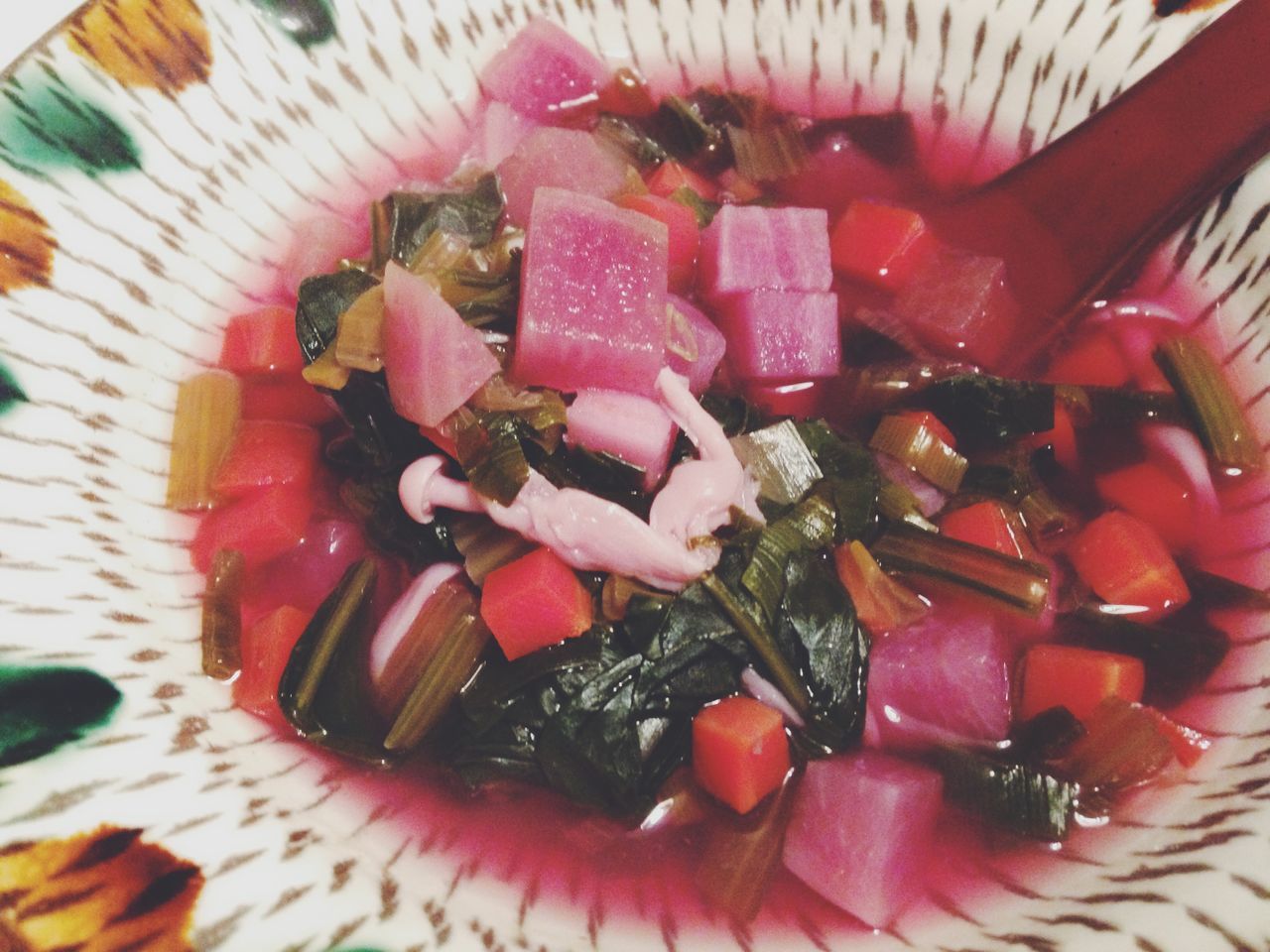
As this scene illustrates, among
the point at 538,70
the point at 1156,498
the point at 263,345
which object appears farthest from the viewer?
the point at 538,70

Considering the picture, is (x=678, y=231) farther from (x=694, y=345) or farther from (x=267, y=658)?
(x=267, y=658)

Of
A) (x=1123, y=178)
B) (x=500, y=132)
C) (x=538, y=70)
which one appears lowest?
(x=1123, y=178)

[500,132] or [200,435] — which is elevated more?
[500,132]

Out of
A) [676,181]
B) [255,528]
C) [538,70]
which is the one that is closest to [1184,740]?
[676,181]

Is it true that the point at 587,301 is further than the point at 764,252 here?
No

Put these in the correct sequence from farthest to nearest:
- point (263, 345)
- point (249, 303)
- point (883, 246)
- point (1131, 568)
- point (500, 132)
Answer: point (500, 132)
point (883, 246)
point (249, 303)
point (263, 345)
point (1131, 568)

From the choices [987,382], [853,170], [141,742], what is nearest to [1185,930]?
[987,382]

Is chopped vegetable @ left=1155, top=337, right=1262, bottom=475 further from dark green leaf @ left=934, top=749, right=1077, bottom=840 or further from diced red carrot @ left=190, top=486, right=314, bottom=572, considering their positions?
diced red carrot @ left=190, top=486, right=314, bottom=572
